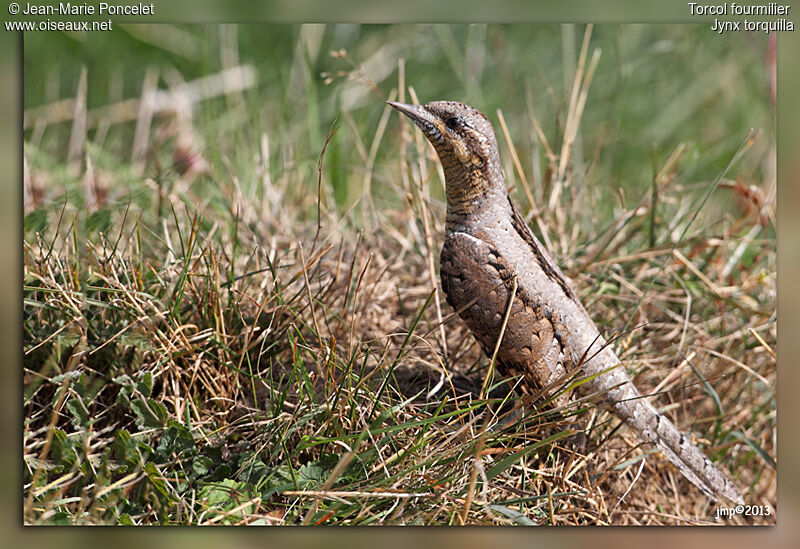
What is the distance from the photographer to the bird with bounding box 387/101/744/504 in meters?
2.51

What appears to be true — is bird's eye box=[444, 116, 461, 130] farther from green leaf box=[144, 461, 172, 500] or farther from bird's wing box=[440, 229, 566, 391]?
green leaf box=[144, 461, 172, 500]

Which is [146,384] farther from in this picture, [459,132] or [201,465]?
[459,132]

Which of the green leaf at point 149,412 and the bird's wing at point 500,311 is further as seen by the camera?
the bird's wing at point 500,311

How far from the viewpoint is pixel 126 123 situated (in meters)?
4.66

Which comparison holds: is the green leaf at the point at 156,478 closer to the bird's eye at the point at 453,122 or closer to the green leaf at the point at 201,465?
the green leaf at the point at 201,465

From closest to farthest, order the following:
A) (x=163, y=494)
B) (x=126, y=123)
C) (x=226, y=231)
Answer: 1. (x=163, y=494)
2. (x=226, y=231)
3. (x=126, y=123)

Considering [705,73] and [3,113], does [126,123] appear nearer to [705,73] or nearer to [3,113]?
[3,113]

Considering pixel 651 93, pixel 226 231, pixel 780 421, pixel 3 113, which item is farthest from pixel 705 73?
pixel 3 113

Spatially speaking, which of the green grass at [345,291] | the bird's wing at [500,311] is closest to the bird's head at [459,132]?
the bird's wing at [500,311]

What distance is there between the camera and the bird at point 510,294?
251cm

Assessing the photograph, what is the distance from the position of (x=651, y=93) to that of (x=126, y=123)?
11.8ft

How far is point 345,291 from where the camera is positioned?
2.98 m

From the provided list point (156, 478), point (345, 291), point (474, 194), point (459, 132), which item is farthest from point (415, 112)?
point (156, 478)

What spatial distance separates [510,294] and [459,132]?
608mm
